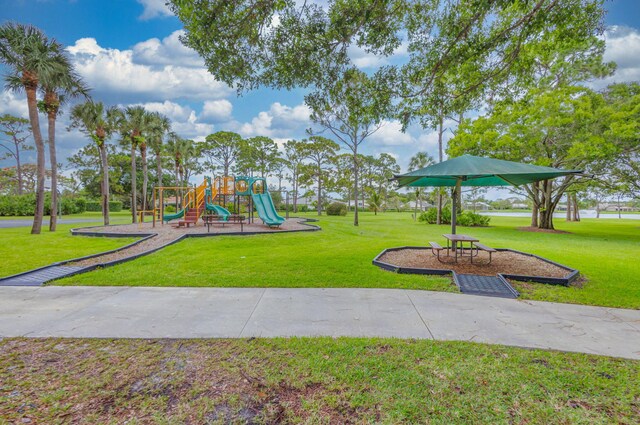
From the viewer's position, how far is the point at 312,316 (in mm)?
3803

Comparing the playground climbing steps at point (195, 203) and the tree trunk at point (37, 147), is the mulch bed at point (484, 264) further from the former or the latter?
the tree trunk at point (37, 147)

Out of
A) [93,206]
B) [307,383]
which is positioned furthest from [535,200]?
[93,206]

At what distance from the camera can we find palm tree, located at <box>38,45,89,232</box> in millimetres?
12695

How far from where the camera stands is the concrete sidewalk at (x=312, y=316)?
3.26 metres

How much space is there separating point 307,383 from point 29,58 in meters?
16.5

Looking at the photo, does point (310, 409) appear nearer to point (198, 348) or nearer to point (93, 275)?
point (198, 348)

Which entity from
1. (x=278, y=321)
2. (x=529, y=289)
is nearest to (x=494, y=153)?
(x=529, y=289)

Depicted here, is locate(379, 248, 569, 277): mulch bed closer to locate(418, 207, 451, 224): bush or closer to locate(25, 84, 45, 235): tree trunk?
locate(25, 84, 45, 235): tree trunk

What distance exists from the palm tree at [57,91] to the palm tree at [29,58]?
242 mm

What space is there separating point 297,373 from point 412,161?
41.7m

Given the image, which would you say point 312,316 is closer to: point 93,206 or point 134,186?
point 134,186

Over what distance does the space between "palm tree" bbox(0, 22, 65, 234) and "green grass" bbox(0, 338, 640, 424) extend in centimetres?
1388

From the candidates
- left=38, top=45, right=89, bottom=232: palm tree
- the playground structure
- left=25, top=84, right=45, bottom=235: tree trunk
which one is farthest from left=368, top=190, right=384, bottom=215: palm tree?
left=25, top=84, right=45, bottom=235: tree trunk

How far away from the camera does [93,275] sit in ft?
19.2
